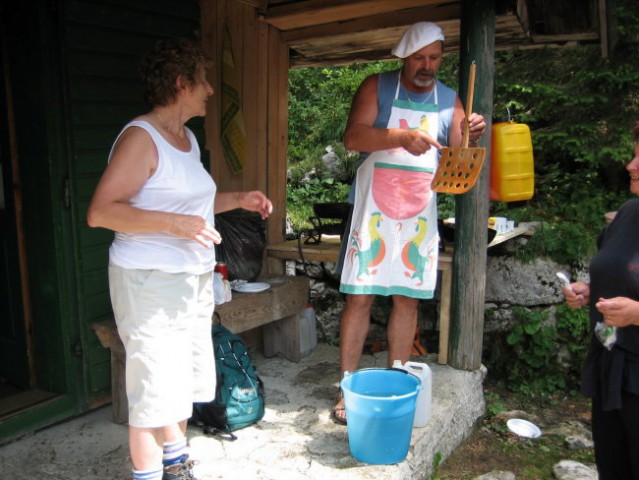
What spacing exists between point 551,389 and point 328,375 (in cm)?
199

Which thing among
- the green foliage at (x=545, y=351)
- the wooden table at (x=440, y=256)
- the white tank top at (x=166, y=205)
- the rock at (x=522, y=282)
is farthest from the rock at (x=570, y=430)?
the white tank top at (x=166, y=205)

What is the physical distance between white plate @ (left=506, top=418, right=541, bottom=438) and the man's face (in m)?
2.50

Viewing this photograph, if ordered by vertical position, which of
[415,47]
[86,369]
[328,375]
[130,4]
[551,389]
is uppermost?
[130,4]

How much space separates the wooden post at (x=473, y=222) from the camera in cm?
388

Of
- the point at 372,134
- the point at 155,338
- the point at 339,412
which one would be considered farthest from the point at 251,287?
the point at 155,338

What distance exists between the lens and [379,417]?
292 centimetres

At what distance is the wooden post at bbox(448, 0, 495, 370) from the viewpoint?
3875 millimetres

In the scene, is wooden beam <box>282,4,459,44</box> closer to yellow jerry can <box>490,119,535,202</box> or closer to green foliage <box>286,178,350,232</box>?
yellow jerry can <box>490,119,535,202</box>

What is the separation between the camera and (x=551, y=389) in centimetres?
512

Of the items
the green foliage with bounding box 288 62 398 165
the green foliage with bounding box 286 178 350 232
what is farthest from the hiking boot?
the green foliage with bounding box 288 62 398 165

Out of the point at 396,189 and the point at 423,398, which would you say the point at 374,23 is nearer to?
the point at 396,189

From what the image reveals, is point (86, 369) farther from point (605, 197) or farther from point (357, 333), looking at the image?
point (605, 197)

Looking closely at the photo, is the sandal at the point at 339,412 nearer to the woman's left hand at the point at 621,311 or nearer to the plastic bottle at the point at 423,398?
the plastic bottle at the point at 423,398

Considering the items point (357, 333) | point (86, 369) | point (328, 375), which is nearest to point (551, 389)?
point (328, 375)
